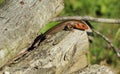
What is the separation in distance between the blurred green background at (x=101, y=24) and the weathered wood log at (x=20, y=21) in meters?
2.09

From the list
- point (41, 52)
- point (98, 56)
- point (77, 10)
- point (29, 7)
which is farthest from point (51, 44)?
point (77, 10)

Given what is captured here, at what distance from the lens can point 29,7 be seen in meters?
4.55

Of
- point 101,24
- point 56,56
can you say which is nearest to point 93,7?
point 101,24

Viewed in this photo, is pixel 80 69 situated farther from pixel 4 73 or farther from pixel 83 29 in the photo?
pixel 4 73

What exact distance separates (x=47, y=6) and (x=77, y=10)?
328 centimetres

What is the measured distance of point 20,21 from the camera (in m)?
4.40

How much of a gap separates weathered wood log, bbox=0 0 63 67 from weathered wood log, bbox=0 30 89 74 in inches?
5.2

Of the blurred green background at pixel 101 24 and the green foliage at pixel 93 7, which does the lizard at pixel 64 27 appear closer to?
the blurred green background at pixel 101 24

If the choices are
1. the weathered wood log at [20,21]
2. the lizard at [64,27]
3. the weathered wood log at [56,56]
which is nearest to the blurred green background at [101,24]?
the lizard at [64,27]

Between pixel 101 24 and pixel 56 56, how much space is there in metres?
3.40

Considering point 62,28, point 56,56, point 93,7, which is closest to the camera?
point 56,56

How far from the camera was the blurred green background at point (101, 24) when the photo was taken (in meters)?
6.74

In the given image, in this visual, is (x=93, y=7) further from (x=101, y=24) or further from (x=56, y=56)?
(x=56, y=56)

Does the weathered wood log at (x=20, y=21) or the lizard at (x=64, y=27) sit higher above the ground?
the weathered wood log at (x=20, y=21)
